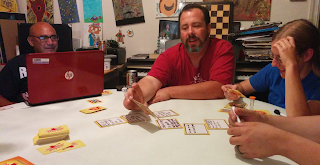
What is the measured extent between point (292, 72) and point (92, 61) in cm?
110

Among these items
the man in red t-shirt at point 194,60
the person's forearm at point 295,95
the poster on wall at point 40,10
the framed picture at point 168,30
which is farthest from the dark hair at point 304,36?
the poster on wall at point 40,10

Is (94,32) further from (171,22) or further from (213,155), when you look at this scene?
(213,155)

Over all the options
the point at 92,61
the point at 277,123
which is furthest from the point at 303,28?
the point at 92,61

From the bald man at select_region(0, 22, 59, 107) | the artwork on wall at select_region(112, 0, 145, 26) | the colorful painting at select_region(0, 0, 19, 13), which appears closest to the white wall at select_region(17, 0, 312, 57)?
the artwork on wall at select_region(112, 0, 145, 26)

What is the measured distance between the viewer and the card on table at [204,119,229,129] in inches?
37.1

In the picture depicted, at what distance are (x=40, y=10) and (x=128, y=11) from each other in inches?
57.0

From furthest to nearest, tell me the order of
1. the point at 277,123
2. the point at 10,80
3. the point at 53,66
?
the point at 10,80 → the point at 53,66 → the point at 277,123

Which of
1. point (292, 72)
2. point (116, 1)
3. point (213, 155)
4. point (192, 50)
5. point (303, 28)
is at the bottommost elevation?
point (213, 155)

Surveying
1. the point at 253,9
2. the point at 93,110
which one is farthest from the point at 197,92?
the point at 253,9

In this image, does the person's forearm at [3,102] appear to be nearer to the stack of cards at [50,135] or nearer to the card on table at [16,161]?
the stack of cards at [50,135]

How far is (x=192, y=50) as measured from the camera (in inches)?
64.5

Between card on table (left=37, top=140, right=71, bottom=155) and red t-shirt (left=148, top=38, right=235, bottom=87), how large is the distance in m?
0.84

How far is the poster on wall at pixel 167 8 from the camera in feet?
9.30

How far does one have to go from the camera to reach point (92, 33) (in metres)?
3.17
